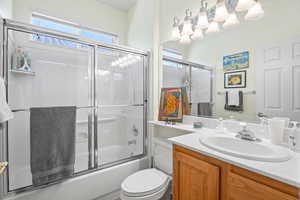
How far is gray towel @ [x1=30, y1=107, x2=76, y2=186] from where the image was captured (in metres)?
1.40

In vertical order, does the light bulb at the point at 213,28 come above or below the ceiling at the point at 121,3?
below

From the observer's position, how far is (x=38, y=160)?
55.5 inches

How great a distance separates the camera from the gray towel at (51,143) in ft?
4.59

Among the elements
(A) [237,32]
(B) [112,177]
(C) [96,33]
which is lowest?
(B) [112,177]

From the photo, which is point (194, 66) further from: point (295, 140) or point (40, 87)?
point (40, 87)

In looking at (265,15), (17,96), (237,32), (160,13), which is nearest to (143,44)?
(160,13)

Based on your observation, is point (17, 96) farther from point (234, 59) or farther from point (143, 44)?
point (234, 59)

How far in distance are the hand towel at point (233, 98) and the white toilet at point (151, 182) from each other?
81 cm

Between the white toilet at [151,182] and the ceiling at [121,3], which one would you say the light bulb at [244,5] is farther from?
the ceiling at [121,3]

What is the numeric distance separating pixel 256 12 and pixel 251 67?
0.43 metres

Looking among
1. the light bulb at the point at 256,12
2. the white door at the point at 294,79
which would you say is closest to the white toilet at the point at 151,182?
the white door at the point at 294,79

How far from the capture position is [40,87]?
1.91 meters

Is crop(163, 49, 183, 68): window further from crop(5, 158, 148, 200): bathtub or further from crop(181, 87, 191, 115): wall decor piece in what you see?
crop(5, 158, 148, 200): bathtub

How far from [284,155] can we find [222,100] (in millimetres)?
688
